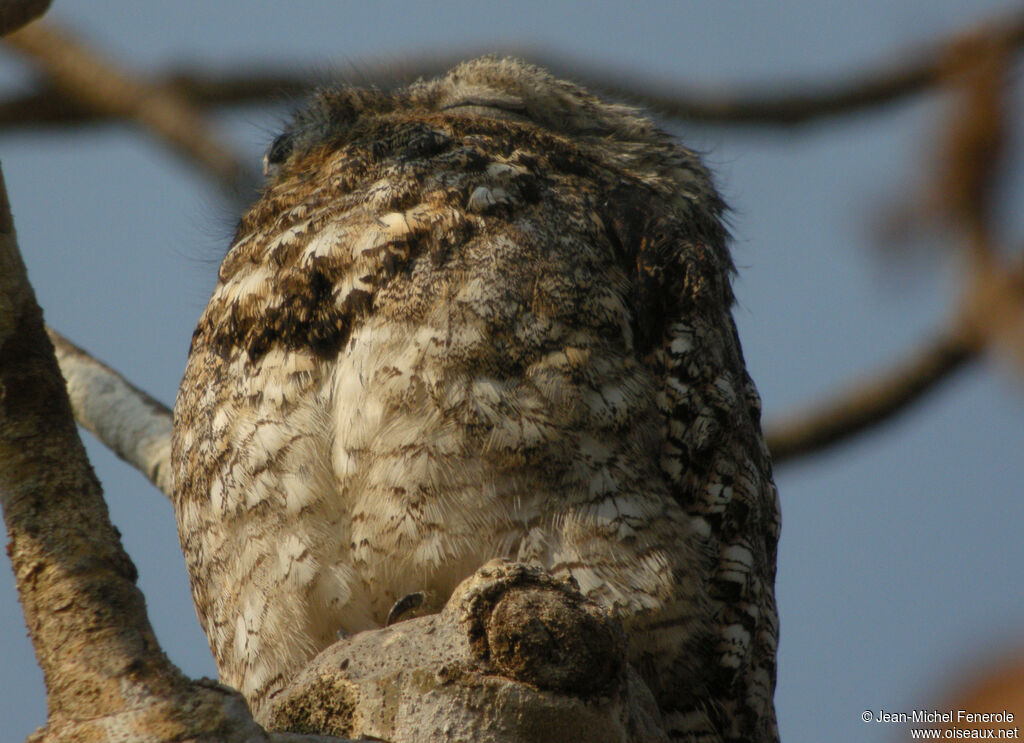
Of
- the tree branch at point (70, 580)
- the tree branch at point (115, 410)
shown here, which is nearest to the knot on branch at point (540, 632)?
the tree branch at point (70, 580)

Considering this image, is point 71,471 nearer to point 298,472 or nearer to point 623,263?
point 298,472

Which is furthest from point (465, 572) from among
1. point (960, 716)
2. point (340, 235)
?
point (960, 716)

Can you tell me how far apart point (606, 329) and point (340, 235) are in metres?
0.82

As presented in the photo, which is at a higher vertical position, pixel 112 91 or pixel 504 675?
pixel 112 91

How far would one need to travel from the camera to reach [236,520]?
3.36 meters

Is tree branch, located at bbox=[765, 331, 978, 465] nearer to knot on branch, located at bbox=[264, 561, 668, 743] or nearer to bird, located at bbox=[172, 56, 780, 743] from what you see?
bird, located at bbox=[172, 56, 780, 743]

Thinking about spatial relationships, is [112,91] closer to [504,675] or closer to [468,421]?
[468,421]

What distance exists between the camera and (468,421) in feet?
10.4

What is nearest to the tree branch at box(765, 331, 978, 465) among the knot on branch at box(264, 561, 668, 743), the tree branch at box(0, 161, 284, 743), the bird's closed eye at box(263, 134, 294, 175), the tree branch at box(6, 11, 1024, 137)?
the tree branch at box(6, 11, 1024, 137)

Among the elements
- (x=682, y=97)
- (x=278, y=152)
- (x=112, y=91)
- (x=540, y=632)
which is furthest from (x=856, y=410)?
(x=112, y=91)

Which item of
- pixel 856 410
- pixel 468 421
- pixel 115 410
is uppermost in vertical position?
pixel 856 410

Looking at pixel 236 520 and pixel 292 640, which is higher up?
pixel 236 520

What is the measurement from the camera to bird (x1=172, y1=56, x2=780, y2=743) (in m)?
3.18

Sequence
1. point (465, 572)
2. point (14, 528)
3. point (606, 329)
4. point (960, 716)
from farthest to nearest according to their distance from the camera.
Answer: point (606, 329), point (465, 572), point (14, 528), point (960, 716)
